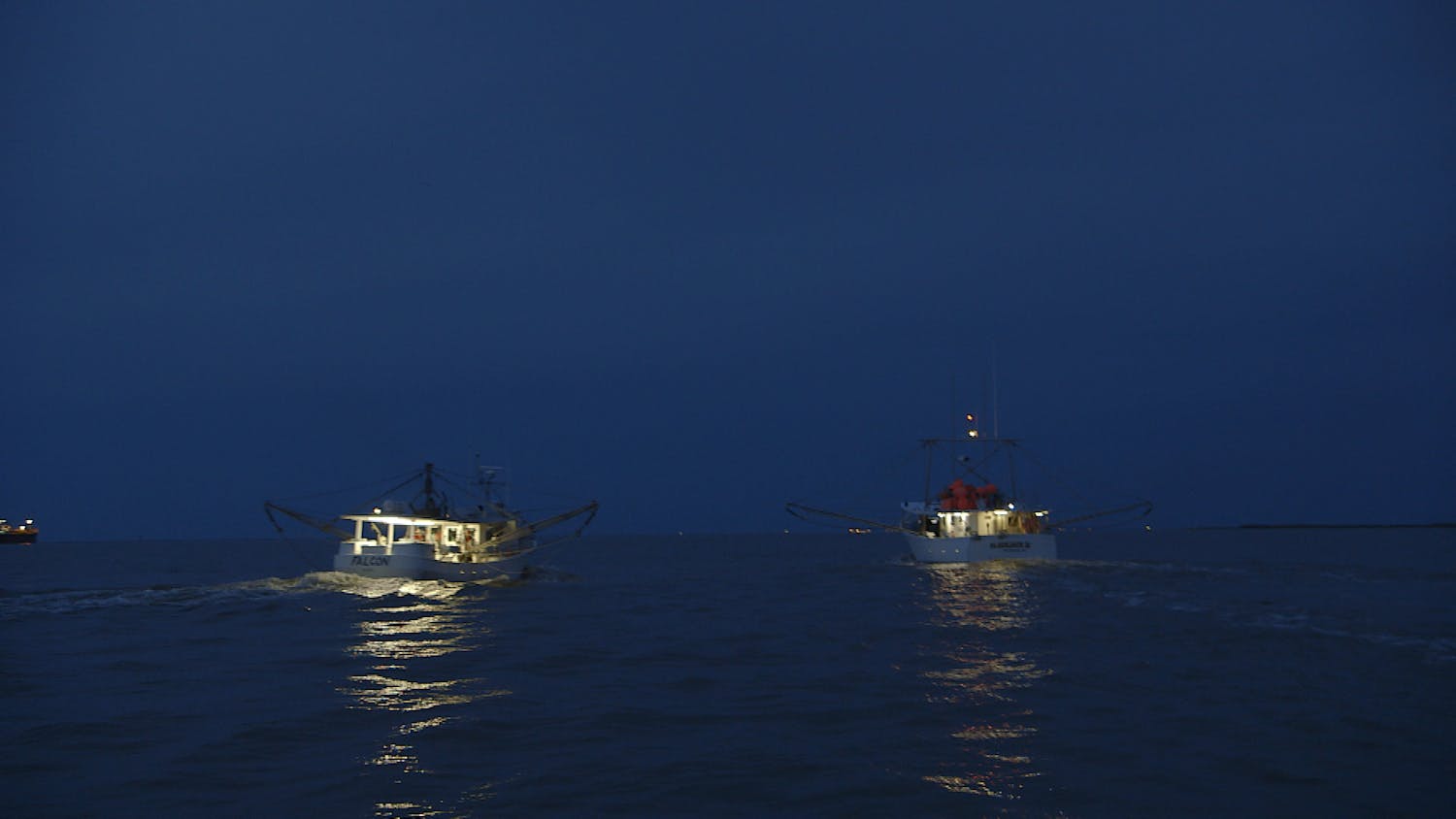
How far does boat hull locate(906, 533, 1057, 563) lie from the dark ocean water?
38.8 meters

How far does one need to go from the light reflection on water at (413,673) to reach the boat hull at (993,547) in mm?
45892

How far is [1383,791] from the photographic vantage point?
1364cm

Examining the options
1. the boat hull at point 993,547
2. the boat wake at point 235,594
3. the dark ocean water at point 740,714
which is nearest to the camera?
the dark ocean water at point 740,714

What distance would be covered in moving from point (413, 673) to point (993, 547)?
207 ft

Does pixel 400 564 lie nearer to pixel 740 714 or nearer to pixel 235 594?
pixel 235 594

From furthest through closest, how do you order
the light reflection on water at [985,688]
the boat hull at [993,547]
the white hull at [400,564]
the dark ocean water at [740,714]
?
the boat hull at [993,547] → the white hull at [400,564] → the light reflection on water at [985,688] → the dark ocean water at [740,714]

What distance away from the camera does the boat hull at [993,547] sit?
80.1 meters

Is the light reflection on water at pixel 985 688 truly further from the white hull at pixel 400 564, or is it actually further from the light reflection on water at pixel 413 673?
the white hull at pixel 400 564

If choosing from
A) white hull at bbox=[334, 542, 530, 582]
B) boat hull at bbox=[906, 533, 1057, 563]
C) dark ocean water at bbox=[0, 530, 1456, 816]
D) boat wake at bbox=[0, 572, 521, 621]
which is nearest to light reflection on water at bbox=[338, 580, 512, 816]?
dark ocean water at bbox=[0, 530, 1456, 816]

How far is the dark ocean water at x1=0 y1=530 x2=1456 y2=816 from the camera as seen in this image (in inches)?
539

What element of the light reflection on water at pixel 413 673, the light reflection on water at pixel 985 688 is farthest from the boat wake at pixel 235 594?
the light reflection on water at pixel 985 688

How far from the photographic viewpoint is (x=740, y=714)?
19312mm

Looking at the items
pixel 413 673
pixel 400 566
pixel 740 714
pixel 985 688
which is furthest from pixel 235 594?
pixel 985 688

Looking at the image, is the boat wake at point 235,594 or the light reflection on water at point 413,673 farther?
the boat wake at point 235,594
